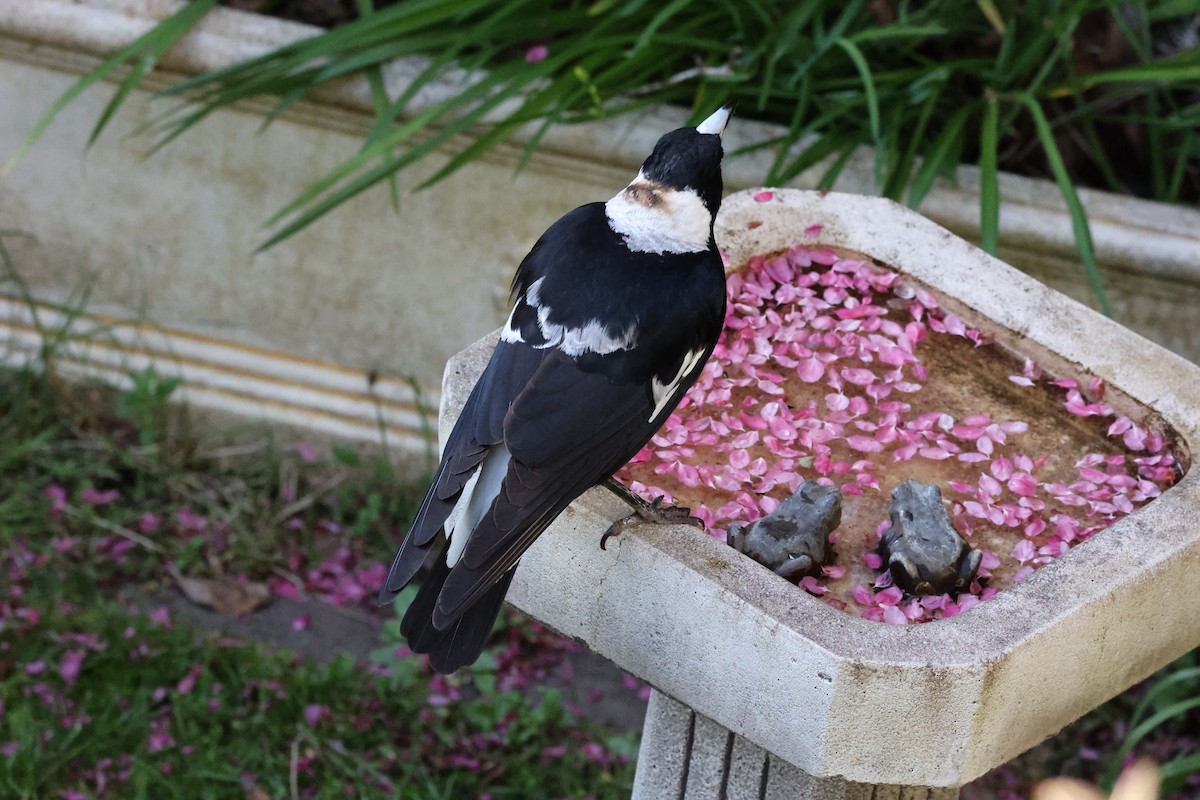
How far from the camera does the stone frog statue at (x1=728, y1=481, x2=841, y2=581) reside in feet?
4.22

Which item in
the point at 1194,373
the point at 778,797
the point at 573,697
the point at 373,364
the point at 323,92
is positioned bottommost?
the point at 573,697

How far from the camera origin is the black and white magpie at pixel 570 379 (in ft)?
4.09

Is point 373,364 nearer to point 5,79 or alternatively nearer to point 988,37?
point 5,79

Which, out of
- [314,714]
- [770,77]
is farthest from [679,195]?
[314,714]

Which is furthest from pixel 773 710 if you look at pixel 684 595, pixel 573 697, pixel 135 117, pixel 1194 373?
pixel 135 117

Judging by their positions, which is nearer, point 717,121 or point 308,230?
point 717,121

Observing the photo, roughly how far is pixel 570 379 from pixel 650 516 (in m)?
0.14

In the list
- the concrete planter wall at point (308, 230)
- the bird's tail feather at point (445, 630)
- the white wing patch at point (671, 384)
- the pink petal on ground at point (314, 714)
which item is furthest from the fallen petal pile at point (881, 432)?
the pink petal on ground at point (314, 714)

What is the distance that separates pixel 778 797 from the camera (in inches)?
54.7

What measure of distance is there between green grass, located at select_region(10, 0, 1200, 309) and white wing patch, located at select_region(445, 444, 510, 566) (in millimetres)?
1004

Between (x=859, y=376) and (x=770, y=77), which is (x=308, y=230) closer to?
(x=770, y=77)

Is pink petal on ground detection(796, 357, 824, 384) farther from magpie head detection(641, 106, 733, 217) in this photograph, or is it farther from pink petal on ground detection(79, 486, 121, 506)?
pink petal on ground detection(79, 486, 121, 506)

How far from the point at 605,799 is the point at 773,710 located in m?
1.02

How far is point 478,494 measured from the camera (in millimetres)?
1304
